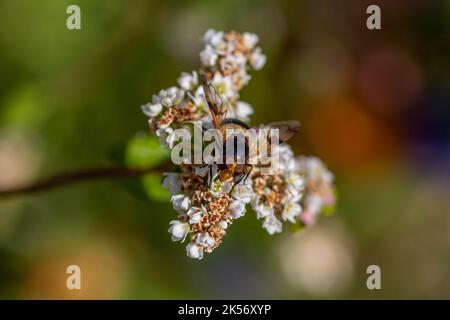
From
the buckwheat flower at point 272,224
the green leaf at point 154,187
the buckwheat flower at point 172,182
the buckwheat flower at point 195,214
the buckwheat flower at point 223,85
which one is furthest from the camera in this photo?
the green leaf at point 154,187

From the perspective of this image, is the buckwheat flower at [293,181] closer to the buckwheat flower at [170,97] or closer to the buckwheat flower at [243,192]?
the buckwheat flower at [243,192]

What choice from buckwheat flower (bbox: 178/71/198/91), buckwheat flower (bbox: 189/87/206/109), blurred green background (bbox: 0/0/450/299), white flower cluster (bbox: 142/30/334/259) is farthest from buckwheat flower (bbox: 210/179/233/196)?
blurred green background (bbox: 0/0/450/299)

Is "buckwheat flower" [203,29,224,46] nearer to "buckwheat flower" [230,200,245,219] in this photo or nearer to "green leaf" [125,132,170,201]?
"green leaf" [125,132,170,201]

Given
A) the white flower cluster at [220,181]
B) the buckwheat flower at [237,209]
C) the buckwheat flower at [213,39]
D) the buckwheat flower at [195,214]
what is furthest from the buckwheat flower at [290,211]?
the buckwheat flower at [213,39]

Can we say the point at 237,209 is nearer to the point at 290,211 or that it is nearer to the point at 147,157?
the point at 290,211

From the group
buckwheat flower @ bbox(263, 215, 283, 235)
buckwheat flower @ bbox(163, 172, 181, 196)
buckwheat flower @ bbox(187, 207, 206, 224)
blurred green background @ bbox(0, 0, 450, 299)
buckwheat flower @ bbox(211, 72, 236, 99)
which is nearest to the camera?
buckwheat flower @ bbox(187, 207, 206, 224)
